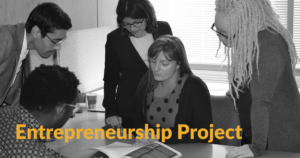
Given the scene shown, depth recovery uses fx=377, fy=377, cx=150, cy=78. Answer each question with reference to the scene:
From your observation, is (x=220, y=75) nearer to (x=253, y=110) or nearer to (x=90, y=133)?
(x=90, y=133)

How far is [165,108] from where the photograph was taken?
1984mm

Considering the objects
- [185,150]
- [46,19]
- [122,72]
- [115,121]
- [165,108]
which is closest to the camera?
[185,150]

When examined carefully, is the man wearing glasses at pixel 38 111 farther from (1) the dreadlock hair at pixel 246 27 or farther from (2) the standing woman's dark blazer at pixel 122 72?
(2) the standing woman's dark blazer at pixel 122 72

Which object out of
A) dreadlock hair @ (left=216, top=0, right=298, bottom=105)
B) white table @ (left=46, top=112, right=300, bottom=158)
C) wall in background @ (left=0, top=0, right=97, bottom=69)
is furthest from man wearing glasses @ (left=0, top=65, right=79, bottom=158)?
wall in background @ (left=0, top=0, right=97, bottom=69)

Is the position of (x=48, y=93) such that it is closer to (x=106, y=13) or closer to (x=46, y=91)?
(x=46, y=91)

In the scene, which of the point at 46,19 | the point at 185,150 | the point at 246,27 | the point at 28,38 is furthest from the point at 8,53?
the point at 246,27

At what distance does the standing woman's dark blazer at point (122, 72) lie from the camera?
219cm

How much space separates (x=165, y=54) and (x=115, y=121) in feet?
1.58

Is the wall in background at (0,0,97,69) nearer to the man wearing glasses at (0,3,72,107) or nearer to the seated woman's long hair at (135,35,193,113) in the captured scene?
the man wearing glasses at (0,3,72,107)

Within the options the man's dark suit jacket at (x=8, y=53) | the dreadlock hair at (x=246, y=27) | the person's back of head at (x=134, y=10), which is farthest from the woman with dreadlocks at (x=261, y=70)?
the man's dark suit jacket at (x=8, y=53)

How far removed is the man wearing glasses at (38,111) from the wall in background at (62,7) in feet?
3.40

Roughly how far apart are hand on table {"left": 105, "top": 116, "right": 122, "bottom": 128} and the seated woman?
0.47ft

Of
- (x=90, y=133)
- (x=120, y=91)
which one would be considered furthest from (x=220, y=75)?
(x=90, y=133)

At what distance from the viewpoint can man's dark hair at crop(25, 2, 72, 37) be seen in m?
1.86
